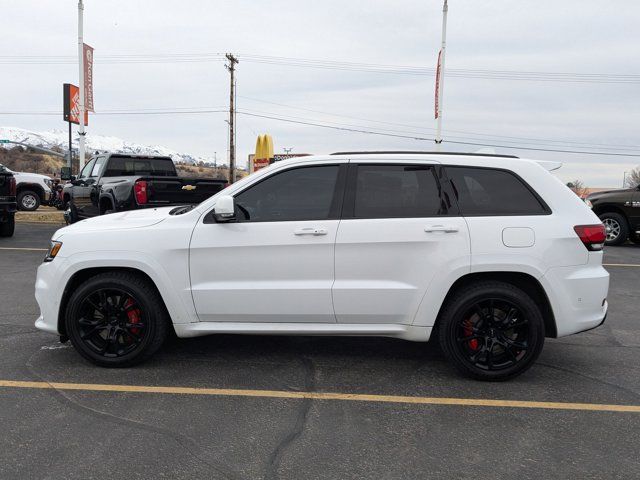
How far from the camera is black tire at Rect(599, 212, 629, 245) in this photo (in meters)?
13.6

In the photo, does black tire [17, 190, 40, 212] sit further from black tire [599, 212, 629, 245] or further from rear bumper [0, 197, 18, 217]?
black tire [599, 212, 629, 245]

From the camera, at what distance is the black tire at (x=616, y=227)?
1359 cm

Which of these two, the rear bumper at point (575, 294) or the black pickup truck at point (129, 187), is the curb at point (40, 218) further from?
the rear bumper at point (575, 294)

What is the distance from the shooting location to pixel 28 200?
21.0 metres

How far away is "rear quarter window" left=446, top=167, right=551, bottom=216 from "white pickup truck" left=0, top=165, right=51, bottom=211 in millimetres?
20232

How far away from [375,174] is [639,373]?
2739 mm

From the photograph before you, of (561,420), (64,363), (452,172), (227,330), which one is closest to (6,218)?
(64,363)

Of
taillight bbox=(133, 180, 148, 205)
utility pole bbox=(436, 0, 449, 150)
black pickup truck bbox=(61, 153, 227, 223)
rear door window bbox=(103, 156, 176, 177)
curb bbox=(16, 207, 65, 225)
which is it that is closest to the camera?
taillight bbox=(133, 180, 148, 205)

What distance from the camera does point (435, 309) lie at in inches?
169

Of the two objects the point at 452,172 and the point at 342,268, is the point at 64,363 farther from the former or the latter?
the point at 452,172

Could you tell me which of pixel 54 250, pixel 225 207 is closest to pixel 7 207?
pixel 54 250

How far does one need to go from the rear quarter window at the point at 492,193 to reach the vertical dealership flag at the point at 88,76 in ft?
69.4

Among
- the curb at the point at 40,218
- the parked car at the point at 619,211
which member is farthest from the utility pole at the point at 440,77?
the curb at the point at 40,218

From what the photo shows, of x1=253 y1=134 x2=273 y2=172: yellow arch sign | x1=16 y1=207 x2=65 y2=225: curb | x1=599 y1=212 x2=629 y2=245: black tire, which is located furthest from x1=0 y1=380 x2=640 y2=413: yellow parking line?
x1=253 y1=134 x2=273 y2=172: yellow arch sign
